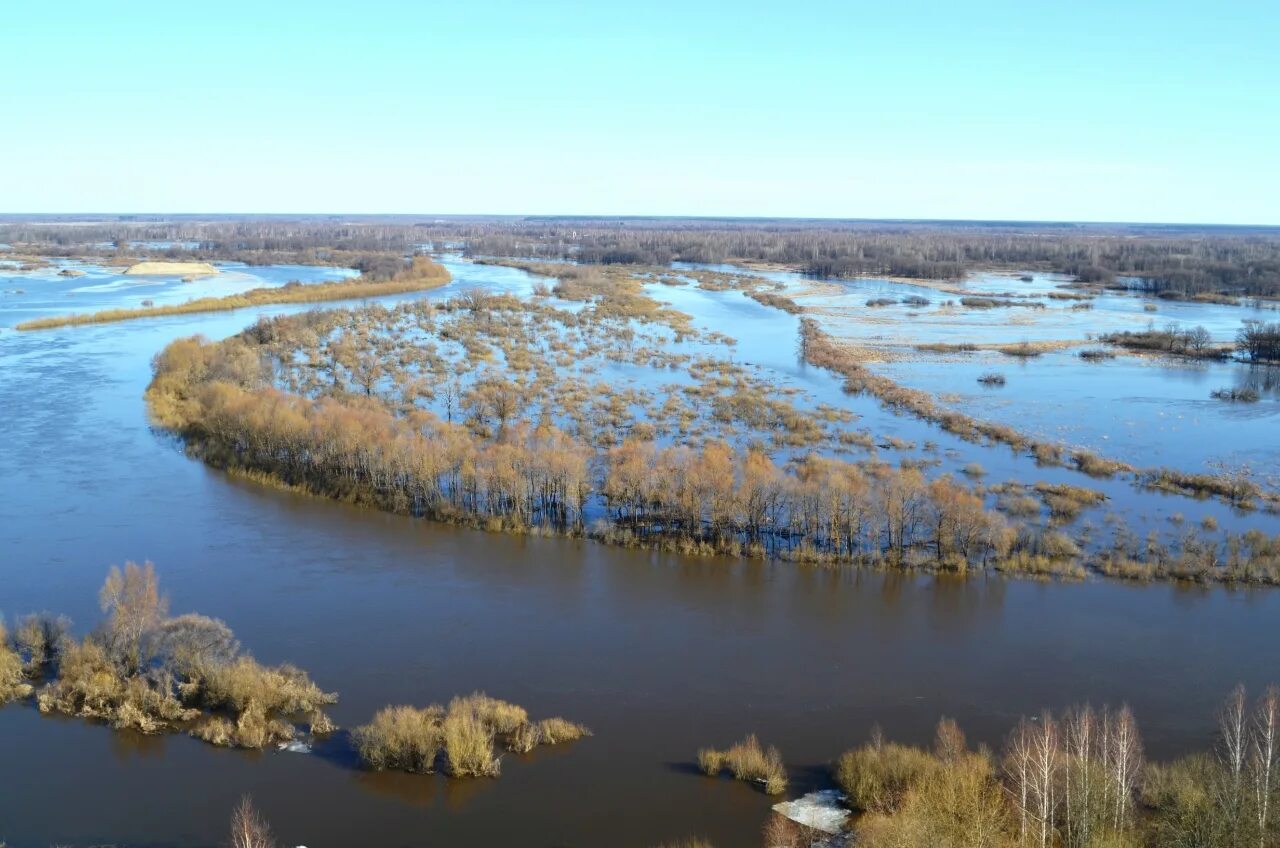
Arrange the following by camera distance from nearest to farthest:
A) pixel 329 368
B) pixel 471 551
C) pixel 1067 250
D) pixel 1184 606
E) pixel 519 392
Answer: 1. pixel 1184 606
2. pixel 471 551
3. pixel 519 392
4. pixel 329 368
5. pixel 1067 250

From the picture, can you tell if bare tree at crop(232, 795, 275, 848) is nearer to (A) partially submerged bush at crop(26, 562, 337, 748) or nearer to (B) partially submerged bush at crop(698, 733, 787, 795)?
(A) partially submerged bush at crop(26, 562, 337, 748)

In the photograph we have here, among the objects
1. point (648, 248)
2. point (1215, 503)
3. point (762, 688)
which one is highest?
point (648, 248)

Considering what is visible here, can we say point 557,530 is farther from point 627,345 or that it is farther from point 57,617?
point 627,345

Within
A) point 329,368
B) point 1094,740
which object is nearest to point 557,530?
point 1094,740

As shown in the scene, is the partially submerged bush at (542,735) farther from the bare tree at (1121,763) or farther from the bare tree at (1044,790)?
the bare tree at (1121,763)

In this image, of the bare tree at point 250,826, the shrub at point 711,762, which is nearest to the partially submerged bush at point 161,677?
the bare tree at point 250,826

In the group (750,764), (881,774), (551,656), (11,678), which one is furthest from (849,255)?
(11,678)
